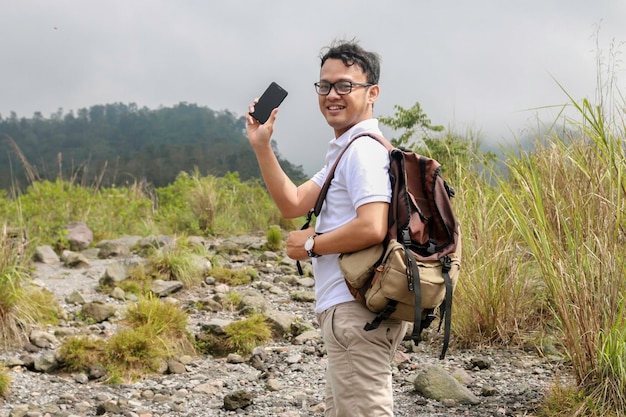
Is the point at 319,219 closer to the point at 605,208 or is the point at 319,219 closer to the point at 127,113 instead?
the point at 605,208

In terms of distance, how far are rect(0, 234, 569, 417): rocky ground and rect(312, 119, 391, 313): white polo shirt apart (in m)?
1.94

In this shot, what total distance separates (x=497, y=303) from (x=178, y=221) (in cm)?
709

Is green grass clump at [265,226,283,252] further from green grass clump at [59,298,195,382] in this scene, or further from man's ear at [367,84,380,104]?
man's ear at [367,84,380,104]

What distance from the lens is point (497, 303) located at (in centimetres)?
507

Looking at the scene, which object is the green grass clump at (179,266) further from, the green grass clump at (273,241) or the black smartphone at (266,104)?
the black smartphone at (266,104)

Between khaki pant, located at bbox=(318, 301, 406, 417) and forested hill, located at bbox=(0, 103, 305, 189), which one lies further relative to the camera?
forested hill, located at bbox=(0, 103, 305, 189)

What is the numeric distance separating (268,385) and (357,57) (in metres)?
2.72

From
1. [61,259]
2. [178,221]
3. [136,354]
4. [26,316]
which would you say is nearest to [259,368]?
[136,354]

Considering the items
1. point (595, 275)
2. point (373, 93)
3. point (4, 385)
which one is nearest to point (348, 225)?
point (373, 93)

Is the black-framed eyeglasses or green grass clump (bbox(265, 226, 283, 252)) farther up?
the black-framed eyeglasses

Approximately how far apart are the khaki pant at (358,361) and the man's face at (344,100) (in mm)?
619

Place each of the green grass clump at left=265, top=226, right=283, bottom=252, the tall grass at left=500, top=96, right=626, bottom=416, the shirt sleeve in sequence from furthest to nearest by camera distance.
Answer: the green grass clump at left=265, top=226, right=283, bottom=252, the tall grass at left=500, top=96, right=626, bottom=416, the shirt sleeve

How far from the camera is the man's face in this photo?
2.53 metres

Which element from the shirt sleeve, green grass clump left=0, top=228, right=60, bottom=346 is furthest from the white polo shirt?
green grass clump left=0, top=228, right=60, bottom=346
